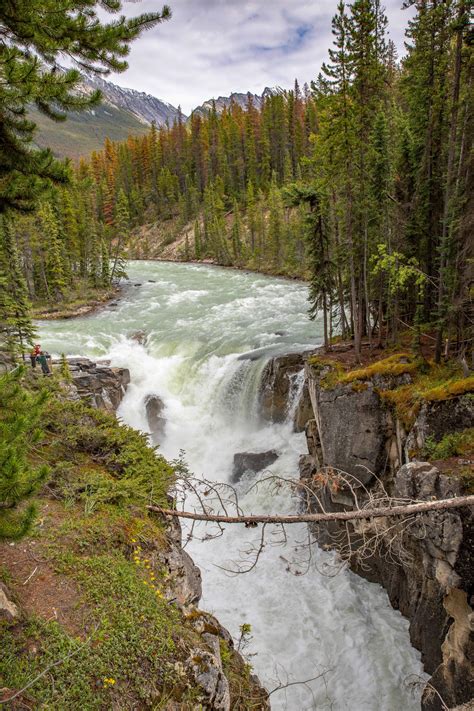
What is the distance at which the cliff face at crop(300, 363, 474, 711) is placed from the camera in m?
8.43

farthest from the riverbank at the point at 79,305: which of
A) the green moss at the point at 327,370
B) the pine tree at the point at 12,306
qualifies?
the green moss at the point at 327,370

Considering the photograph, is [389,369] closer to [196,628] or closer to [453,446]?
[453,446]

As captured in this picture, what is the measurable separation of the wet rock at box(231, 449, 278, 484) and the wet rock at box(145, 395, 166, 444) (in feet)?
16.4

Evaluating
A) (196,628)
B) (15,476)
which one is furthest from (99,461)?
(15,476)

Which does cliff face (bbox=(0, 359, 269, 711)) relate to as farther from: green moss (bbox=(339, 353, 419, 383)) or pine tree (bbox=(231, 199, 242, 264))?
pine tree (bbox=(231, 199, 242, 264))

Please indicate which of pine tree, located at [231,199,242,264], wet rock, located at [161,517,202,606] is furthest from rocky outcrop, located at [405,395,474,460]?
pine tree, located at [231,199,242,264]

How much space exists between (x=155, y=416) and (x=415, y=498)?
15.9 m

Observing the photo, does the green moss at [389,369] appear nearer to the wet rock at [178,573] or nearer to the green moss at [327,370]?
the green moss at [327,370]

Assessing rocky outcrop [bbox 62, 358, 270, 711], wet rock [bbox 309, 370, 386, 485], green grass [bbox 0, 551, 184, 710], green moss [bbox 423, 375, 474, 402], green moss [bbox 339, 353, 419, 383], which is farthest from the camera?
green moss [bbox 339, 353, 419, 383]

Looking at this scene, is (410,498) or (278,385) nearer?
(410,498)

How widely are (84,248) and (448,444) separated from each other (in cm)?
→ 5355

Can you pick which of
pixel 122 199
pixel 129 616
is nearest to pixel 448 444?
Answer: pixel 129 616

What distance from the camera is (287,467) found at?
718 inches

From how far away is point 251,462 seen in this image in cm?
1905
